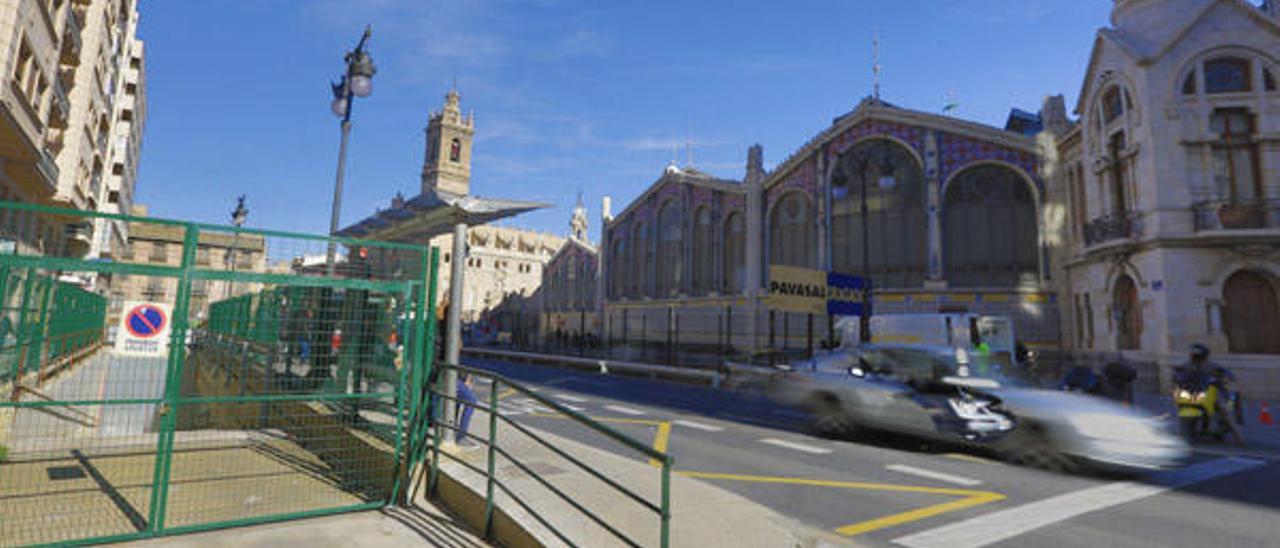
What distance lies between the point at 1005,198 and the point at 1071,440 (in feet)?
68.1

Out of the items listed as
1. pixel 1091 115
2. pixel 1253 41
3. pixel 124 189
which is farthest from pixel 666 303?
pixel 124 189

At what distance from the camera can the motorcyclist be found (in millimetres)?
10203

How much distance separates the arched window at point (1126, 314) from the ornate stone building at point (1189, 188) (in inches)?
1.5

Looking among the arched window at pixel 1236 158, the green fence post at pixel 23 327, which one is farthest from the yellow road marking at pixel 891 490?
the arched window at pixel 1236 158

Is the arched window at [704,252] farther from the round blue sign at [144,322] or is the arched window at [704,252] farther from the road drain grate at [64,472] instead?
the round blue sign at [144,322]

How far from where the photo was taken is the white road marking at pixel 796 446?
9156mm

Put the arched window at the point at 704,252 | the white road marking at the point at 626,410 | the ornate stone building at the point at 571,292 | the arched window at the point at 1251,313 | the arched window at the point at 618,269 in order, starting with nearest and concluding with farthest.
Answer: the white road marking at the point at 626,410
the arched window at the point at 1251,313
the arched window at the point at 704,252
the arched window at the point at 618,269
the ornate stone building at the point at 571,292

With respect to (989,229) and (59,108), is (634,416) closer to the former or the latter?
(59,108)

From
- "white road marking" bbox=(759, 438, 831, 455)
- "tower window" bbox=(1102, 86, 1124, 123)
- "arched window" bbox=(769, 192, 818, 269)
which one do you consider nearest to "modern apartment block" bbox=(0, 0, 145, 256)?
"white road marking" bbox=(759, 438, 831, 455)

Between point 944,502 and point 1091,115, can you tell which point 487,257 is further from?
point 944,502

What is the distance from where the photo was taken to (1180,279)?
17547mm

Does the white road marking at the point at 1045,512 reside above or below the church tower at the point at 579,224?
below

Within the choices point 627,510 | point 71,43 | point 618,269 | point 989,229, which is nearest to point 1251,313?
point 989,229

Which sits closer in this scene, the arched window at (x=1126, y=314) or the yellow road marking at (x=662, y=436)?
the yellow road marking at (x=662, y=436)
